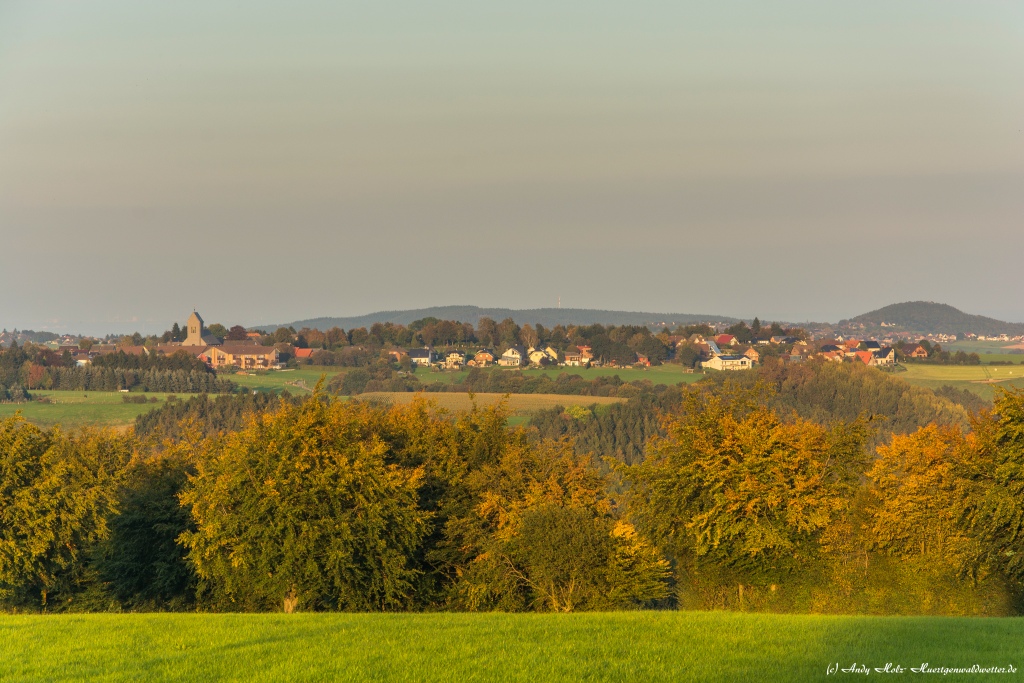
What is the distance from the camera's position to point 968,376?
158m

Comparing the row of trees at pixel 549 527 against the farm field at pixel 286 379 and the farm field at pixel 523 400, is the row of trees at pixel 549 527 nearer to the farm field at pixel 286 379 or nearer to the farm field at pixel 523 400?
the farm field at pixel 523 400

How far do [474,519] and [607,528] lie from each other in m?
4.55

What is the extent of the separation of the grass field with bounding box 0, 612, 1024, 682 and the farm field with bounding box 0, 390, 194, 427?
9062cm

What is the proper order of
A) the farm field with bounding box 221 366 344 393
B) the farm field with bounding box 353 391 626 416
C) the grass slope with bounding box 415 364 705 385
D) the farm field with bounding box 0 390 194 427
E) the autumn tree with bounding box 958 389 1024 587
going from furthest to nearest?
the grass slope with bounding box 415 364 705 385 < the farm field with bounding box 221 366 344 393 < the farm field with bounding box 353 391 626 416 < the farm field with bounding box 0 390 194 427 < the autumn tree with bounding box 958 389 1024 587

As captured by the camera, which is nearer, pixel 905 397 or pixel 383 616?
pixel 383 616

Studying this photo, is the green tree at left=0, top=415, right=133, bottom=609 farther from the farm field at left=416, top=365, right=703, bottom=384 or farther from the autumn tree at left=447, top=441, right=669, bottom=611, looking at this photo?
the farm field at left=416, top=365, right=703, bottom=384

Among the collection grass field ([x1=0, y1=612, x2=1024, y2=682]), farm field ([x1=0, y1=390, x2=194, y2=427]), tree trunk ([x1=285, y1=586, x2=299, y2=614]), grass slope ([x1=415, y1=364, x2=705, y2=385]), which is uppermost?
grass slope ([x1=415, y1=364, x2=705, y2=385])

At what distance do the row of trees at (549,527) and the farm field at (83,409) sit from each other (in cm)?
7456

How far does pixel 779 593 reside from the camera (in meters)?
30.1

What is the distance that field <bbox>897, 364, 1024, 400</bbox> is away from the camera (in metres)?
143

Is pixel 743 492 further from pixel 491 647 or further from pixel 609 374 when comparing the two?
pixel 609 374

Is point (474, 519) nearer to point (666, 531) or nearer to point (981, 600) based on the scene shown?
point (666, 531)

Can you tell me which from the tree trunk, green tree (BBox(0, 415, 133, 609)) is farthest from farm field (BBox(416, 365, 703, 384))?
the tree trunk

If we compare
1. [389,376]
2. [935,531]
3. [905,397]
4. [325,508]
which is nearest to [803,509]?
[935,531]
